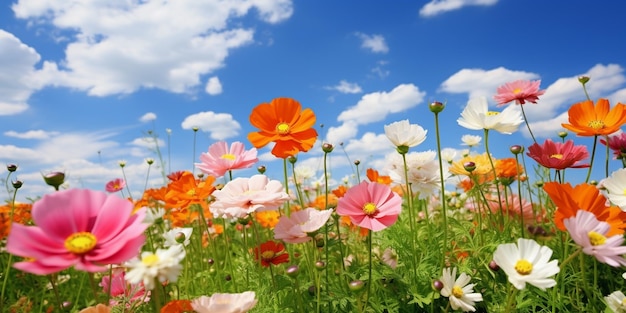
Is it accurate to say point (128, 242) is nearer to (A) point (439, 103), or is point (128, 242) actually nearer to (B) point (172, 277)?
(B) point (172, 277)

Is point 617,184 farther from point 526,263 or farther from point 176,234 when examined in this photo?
point 176,234

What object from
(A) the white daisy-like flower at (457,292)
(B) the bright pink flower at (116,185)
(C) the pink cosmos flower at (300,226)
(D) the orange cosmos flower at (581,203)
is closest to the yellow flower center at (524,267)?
(D) the orange cosmos flower at (581,203)

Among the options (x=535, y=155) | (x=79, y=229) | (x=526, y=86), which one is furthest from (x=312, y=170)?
(x=79, y=229)

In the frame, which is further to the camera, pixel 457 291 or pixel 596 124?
pixel 596 124

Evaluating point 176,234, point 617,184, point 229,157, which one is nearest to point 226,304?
point 176,234

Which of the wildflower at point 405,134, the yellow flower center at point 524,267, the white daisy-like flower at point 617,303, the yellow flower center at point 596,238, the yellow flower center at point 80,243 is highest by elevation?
the wildflower at point 405,134

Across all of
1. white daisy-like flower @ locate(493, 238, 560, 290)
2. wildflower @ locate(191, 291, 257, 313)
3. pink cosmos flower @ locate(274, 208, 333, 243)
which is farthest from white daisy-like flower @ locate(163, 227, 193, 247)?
white daisy-like flower @ locate(493, 238, 560, 290)

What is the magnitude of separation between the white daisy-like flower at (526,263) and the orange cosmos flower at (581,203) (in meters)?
0.11

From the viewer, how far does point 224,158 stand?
1486 millimetres

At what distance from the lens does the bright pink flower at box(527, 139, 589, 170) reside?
1495 millimetres

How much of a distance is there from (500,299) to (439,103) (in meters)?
0.59

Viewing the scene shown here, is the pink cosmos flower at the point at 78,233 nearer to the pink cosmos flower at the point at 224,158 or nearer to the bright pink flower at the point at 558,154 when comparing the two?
the pink cosmos flower at the point at 224,158

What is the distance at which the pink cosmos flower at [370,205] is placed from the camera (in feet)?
3.87

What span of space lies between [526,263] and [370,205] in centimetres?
37
